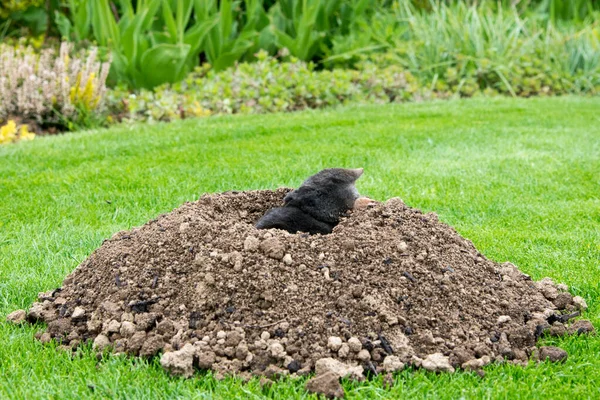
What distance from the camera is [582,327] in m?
2.92

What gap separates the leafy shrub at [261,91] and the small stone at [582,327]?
5403 mm

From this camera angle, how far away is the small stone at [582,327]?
291 centimetres

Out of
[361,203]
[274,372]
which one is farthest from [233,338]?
[361,203]

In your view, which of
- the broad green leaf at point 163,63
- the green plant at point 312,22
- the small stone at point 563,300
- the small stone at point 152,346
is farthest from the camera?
the green plant at point 312,22

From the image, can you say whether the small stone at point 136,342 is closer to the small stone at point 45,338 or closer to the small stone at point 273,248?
the small stone at point 45,338

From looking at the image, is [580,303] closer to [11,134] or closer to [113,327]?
[113,327]

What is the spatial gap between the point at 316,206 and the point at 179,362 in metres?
1.01

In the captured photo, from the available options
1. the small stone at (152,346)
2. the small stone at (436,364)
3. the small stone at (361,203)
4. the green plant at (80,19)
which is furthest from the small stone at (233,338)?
the green plant at (80,19)

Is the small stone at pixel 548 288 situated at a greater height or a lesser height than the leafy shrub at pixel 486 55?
greater

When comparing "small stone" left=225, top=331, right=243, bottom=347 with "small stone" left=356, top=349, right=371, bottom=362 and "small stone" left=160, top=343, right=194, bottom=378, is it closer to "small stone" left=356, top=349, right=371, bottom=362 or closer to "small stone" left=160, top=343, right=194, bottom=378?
"small stone" left=160, top=343, right=194, bottom=378

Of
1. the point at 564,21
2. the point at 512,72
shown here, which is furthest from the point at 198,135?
the point at 564,21

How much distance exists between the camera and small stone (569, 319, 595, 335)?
9.54 ft

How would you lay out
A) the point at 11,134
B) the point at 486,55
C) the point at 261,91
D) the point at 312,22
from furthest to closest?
the point at 486,55, the point at 312,22, the point at 261,91, the point at 11,134

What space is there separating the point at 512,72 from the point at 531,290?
7000 millimetres
